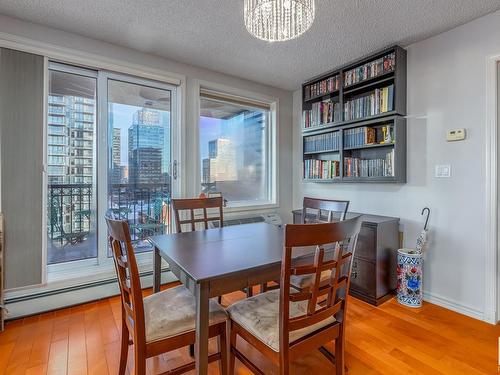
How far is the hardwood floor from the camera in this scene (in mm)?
1595

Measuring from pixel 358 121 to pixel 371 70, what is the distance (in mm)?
517

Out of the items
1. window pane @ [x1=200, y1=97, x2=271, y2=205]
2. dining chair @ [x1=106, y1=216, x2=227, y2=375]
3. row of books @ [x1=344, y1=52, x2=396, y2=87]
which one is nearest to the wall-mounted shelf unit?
row of books @ [x1=344, y1=52, x2=396, y2=87]

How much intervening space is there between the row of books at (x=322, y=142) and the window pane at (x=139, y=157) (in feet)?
5.85

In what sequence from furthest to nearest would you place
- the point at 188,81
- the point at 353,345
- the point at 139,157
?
the point at 188,81, the point at 139,157, the point at 353,345

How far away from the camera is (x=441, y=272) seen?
7.82 ft

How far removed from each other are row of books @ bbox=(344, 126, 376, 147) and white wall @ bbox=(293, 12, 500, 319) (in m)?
0.36

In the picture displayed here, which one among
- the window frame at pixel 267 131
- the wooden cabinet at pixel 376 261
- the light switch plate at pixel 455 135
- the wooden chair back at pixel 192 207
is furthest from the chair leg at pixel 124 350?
the light switch plate at pixel 455 135

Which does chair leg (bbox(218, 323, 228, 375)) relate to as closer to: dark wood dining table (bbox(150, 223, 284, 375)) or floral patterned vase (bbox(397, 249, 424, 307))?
dark wood dining table (bbox(150, 223, 284, 375))

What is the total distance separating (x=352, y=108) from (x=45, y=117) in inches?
116

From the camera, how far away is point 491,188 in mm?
2068

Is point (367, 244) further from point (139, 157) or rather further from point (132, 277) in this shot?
point (139, 157)

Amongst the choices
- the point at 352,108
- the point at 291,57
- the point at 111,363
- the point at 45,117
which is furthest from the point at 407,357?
the point at 45,117

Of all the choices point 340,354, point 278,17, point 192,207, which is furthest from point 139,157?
point 340,354

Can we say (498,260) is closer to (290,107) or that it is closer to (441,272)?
(441,272)
